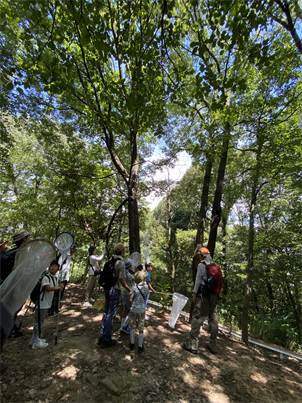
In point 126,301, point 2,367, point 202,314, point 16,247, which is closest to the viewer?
point 2,367

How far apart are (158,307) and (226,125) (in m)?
7.47

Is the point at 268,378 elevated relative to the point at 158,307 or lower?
elevated

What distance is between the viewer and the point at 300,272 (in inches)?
336

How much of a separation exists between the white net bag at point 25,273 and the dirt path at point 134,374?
156 cm

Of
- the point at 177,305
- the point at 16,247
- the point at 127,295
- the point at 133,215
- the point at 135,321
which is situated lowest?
the point at 177,305

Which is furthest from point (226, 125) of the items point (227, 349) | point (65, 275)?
point (65, 275)

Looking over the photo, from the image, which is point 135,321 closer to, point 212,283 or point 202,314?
point 202,314

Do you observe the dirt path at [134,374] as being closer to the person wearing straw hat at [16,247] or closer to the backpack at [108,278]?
the person wearing straw hat at [16,247]

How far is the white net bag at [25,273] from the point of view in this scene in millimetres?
1579

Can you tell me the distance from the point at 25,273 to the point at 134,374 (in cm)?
237

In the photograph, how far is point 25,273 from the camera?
5.67 feet

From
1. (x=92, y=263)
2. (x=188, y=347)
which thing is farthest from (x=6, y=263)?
(x=188, y=347)

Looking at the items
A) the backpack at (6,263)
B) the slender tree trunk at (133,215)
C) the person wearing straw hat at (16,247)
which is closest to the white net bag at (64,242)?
the person wearing straw hat at (16,247)

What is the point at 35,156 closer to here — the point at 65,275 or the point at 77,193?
the point at 77,193
